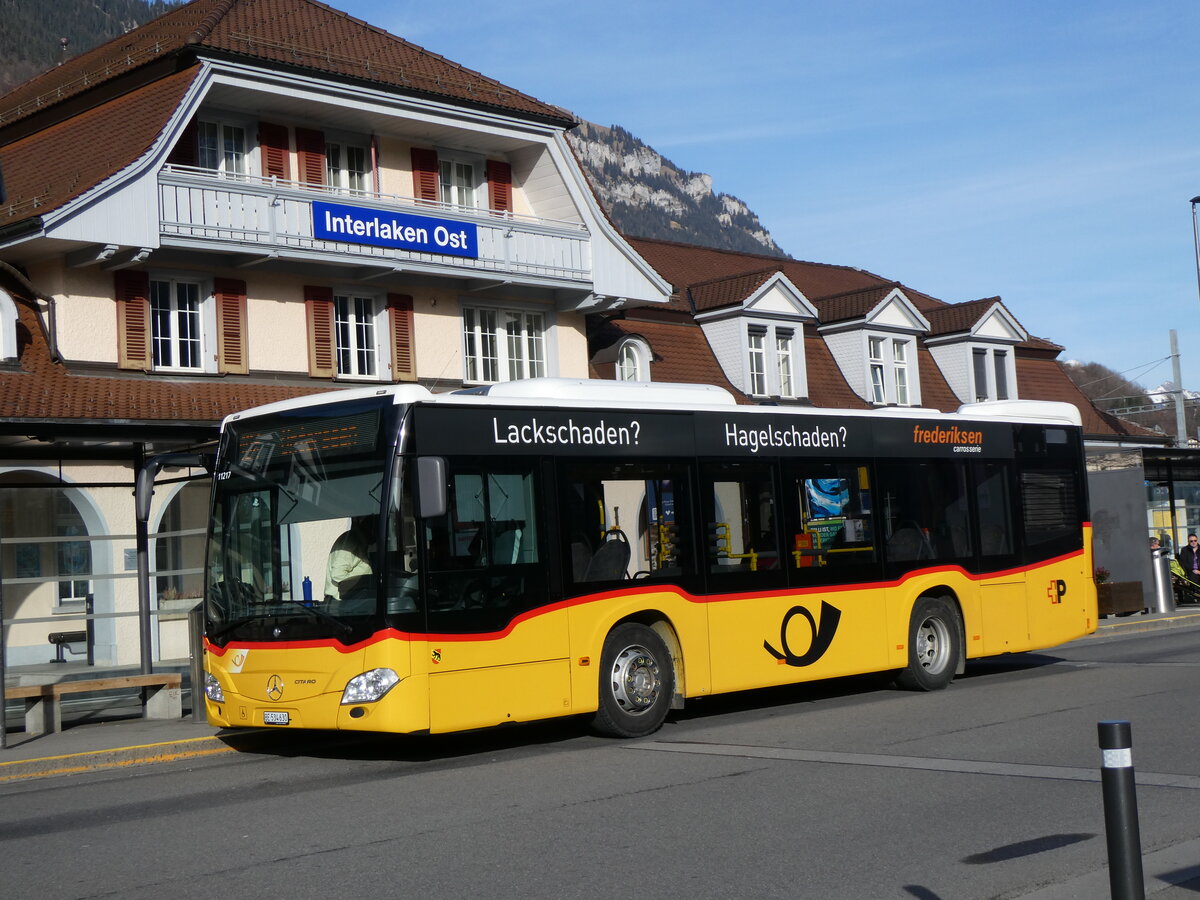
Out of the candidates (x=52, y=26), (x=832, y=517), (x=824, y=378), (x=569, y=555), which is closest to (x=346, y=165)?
(x=824, y=378)

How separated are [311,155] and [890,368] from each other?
17.9 m

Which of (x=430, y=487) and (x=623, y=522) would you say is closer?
(x=430, y=487)

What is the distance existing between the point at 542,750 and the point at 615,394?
10.5ft

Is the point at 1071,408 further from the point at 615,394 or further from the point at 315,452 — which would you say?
the point at 315,452

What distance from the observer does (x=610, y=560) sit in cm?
1243

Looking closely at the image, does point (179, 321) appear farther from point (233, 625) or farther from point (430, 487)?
point (430, 487)

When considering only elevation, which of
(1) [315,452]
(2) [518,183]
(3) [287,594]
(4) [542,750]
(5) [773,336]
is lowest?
(4) [542,750]

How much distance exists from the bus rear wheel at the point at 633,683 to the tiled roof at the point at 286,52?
1456 centimetres

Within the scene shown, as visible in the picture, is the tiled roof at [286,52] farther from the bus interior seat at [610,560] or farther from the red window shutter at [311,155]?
the bus interior seat at [610,560]

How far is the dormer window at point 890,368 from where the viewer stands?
37250mm

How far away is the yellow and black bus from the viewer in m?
11.0

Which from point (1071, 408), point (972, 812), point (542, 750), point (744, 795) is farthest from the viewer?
point (1071, 408)

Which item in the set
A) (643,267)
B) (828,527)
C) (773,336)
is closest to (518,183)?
(643,267)

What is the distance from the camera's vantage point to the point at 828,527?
574 inches
